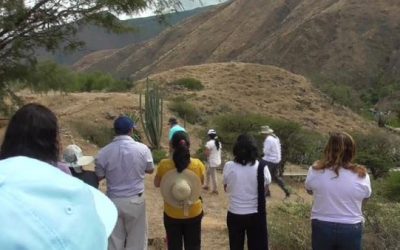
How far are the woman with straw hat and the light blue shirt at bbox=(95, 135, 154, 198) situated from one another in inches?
8.6

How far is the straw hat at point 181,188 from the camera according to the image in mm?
6172

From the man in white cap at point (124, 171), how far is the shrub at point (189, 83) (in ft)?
124

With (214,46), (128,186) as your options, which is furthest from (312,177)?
(214,46)

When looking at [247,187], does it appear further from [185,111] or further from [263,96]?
[263,96]

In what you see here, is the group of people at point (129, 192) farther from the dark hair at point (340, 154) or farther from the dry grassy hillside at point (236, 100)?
the dry grassy hillside at point (236, 100)

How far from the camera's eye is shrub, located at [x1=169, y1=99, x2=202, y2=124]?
1329 inches

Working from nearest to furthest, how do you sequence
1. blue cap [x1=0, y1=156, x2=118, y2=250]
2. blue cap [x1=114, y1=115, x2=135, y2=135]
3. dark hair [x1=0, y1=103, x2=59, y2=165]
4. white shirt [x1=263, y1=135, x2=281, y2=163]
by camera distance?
blue cap [x1=0, y1=156, x2=118, y2=250] < dark hair [x1=0, y1=103, x2=59, y2=165] < blue cap [x1=114, y1=115, x2=135, y2=135] < white shirt [x1=263, y1=135, x2=281, y2=163]

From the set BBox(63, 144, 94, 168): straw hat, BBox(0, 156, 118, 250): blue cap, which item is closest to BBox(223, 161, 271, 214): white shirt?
BBox(63, 144, 94, 168): straw hat

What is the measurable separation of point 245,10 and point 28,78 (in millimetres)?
85250

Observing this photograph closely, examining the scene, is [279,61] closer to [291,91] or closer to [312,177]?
[291,91]

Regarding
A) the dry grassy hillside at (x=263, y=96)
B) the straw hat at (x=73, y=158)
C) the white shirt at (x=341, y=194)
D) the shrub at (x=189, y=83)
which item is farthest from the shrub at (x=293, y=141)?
the white shirt at (x=341, y=194)

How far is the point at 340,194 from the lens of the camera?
5.15m

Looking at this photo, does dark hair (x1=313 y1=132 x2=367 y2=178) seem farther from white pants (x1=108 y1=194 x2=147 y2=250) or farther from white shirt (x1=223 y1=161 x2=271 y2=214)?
white pants (x1=108 y1=194 x2=147 y2=250)

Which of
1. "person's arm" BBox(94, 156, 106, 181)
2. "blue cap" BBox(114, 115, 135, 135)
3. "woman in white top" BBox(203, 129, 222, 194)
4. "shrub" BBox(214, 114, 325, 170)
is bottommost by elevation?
"shrub" BBox(214, 114, 325, 170)
